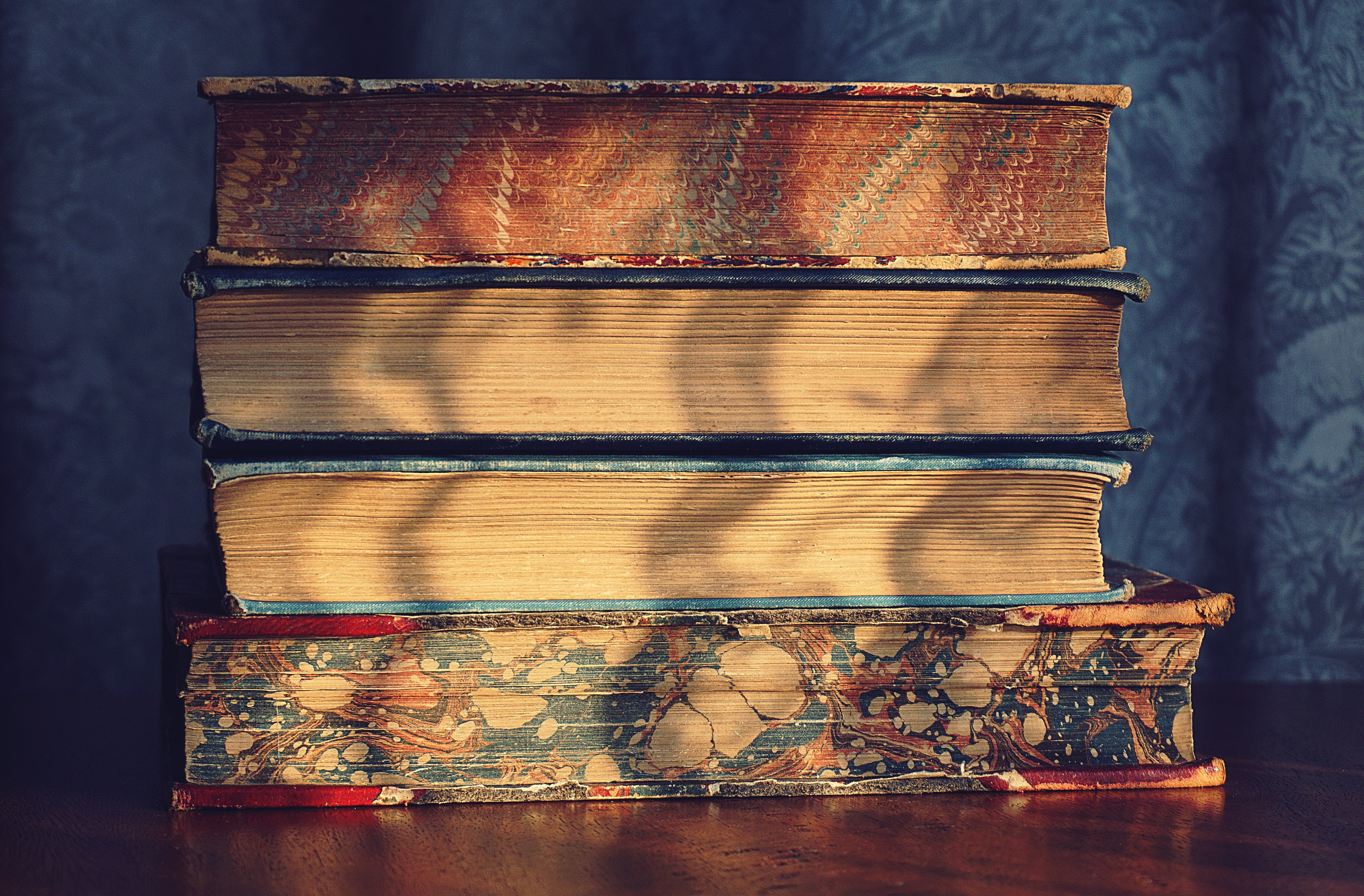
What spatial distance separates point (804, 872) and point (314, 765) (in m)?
0.25

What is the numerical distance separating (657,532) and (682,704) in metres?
0.09

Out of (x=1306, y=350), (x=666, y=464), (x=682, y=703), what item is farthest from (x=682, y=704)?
(x=1306, y=350)

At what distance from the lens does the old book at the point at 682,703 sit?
0.56 meters

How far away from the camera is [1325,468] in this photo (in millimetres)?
1019

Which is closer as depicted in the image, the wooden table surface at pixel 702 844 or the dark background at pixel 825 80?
the wooden table surface at pixel 702 844

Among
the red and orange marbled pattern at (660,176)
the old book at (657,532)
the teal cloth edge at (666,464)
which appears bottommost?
the old book at (657,532)

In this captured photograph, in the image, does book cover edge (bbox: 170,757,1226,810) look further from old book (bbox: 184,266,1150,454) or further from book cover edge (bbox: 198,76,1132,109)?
book cover edge (bbox: 198,76,1132,109)

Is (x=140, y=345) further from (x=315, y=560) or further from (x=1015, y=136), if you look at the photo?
(x=1015, y=136)

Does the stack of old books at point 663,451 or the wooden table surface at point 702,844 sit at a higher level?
the stack of old books at point 663,451

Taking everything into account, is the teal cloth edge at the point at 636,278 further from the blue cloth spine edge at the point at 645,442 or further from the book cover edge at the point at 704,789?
the book cover edge at the point at 704,789

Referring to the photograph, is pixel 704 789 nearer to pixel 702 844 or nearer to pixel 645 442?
pixel 702 844

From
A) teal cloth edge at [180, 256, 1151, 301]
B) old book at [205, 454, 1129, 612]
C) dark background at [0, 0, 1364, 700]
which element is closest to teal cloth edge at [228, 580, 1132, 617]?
old book at [205, 454, 1129, 612]

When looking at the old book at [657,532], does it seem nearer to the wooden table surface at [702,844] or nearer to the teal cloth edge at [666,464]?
the teal cloth edge at [666,464]

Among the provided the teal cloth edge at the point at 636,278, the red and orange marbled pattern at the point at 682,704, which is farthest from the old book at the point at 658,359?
the red and orange marbled pattern at the point at 682,704
